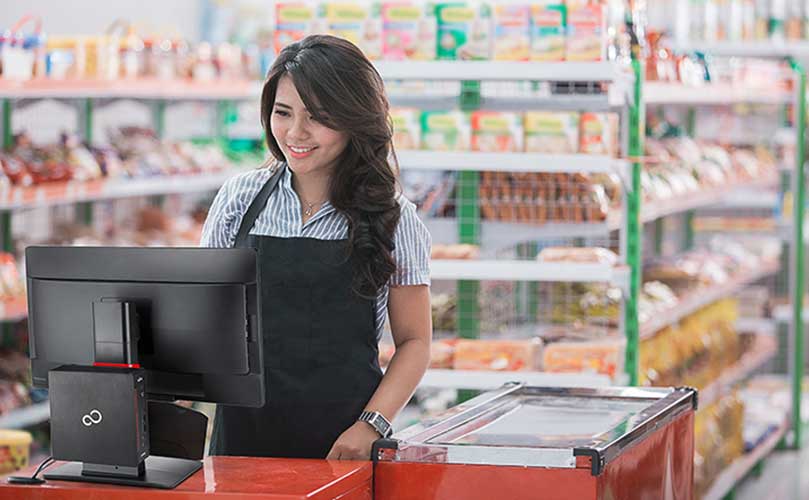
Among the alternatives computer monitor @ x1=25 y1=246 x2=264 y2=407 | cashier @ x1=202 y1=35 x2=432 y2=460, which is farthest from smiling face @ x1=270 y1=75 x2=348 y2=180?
computer monitor @ x1=25 y1=246 x2=264 y2=407

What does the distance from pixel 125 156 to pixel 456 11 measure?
2.97 m

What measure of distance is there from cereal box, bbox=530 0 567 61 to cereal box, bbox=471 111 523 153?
209mm

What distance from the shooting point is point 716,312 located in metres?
7.13

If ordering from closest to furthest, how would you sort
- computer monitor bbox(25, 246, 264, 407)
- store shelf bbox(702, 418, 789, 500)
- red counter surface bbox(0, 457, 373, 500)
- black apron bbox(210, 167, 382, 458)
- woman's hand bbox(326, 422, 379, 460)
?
red counter surface bbox(0, 457, 373, 500)
computer monitor bbox(25, 246, 264, 407)
woman's hand bbox(326, 422, 379, 460)
black apron bbox(210, 167, 382, 458)
store shelf bbox(702, 418, 789, 500)

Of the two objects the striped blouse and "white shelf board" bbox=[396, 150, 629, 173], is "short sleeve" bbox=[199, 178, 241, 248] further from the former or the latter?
"white shelf board" bbox=[396, 150, 629, 173]

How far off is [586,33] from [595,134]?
1.03 feet

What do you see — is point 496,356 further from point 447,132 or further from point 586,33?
point 586,33

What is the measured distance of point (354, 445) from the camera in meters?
2.74

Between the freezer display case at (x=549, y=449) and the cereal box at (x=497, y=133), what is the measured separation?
1408 mm

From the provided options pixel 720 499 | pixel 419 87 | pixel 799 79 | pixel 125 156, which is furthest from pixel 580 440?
pixel 799 79

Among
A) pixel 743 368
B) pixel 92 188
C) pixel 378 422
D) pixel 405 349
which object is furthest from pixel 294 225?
pixel 743 368

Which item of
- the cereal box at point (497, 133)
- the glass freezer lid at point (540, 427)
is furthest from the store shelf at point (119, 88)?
the glass freezer lid at point (540, 427)

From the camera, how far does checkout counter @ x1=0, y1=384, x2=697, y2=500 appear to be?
2365 mm

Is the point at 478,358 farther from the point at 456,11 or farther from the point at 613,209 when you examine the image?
the point at 456,11
